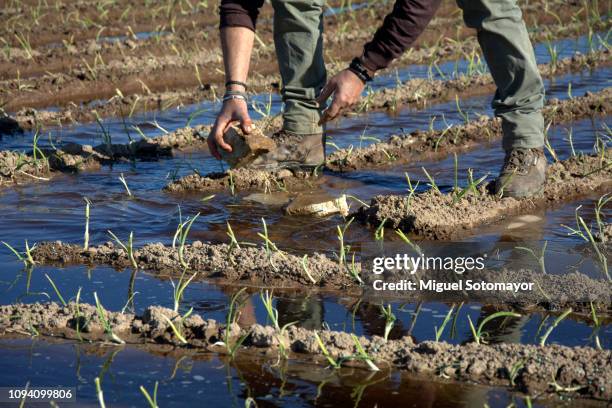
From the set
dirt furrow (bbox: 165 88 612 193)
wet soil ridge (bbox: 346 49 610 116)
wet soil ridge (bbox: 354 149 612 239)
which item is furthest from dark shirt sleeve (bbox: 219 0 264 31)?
wet soil ridge (bbox: 346 49 610 116)

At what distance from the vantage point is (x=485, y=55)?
433 cm

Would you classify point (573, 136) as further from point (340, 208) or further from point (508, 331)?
point (508, 331)

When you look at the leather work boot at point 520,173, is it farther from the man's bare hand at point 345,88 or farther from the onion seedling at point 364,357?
the onion seedling at point 364,357

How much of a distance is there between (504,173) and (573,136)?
1.39m

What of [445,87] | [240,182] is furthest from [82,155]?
[445,87]

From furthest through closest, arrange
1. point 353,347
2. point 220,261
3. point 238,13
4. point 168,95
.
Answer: point 168,95
point 238,13
point 220,261
point 353,347

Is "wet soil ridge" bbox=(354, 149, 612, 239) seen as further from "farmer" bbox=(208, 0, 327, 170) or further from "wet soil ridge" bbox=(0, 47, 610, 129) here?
"wet soil ridge" bbox=(0, 47, 610, 129)

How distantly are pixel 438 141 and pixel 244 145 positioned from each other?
117cm

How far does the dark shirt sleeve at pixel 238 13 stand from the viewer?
166 inches

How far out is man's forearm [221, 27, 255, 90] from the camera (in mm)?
4207

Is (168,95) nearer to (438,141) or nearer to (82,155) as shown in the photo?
(82,155)

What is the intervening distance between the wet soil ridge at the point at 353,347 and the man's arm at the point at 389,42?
3.34ft

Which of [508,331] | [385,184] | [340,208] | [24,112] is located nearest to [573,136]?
[385,184]

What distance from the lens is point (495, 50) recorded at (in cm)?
425
